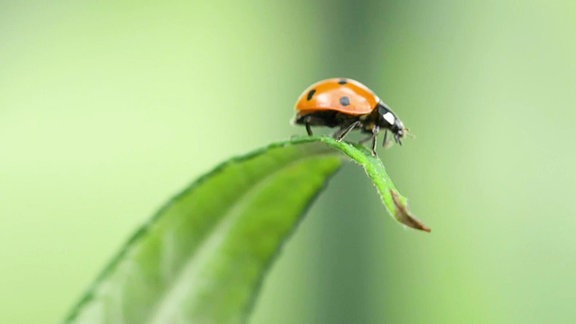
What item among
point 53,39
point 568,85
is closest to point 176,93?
point 53,39

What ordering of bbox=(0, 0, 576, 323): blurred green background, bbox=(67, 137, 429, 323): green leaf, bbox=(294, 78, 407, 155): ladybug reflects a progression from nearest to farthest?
bbox=(67, 137, 429, 323): green leaf
bbox=(294, 78, 407, 155): ladybug
bbox=(0, 0, 576, 323): blurred green background

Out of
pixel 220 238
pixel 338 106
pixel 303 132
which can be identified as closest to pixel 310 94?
pixel 338 106

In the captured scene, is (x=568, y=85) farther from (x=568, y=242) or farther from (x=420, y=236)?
(x=420, y=236)

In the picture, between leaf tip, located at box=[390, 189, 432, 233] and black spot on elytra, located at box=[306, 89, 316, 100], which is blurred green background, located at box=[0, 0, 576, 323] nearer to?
black spot on elytra, located at box=[306, 89, 316, 100]

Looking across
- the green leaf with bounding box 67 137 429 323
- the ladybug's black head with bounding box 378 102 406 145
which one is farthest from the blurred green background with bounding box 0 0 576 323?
the green leaf with bounding box 67 137 429 323

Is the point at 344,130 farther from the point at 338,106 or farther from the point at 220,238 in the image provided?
the point at 220,238

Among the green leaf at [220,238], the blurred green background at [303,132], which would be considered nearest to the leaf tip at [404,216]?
the green leaf at [220,238]
